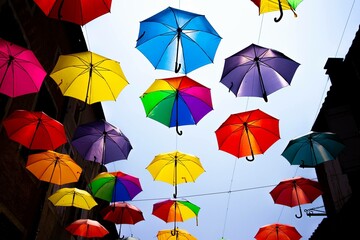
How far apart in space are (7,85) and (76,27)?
722 cm

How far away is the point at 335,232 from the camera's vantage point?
574 inches

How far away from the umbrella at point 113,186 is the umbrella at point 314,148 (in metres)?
5.81

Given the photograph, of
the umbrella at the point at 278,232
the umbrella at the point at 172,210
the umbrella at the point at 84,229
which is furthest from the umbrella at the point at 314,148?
the umbrella at the point at 84,229

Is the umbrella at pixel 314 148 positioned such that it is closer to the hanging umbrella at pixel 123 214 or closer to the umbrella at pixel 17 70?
the hanging umbrella at pixel 123 214

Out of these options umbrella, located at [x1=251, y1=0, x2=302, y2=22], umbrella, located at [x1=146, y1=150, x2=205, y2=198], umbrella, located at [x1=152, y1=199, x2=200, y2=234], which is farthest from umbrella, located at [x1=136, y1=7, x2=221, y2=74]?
umbrella, located at [x1=152, y1=199, x2=200, y2=234]

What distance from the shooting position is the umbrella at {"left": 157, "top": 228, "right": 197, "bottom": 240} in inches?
515

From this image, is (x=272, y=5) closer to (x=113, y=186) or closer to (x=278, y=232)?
(x=113, y=186)

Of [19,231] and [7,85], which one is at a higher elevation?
[7,85]

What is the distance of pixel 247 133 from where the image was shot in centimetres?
936

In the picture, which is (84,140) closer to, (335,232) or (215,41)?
(215,41)

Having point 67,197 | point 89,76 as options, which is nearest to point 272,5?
point 89,76

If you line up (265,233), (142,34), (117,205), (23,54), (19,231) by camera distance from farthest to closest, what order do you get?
(265,233) → (117,205) → (19,231) → (142,34) → (23,54)

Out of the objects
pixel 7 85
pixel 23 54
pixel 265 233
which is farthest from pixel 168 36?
pixel 265 233

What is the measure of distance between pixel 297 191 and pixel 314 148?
2309 mm
